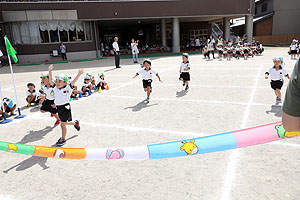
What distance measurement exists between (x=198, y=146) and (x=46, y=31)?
90.3 ft

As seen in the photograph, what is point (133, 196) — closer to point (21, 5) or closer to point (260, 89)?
point (260, 89)

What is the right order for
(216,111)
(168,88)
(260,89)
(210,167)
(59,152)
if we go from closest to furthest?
(59,152) < (210,167) < (216,111) < (260,89) < (168,88)

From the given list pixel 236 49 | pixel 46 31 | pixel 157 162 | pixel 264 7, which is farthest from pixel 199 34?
pixel 157 162

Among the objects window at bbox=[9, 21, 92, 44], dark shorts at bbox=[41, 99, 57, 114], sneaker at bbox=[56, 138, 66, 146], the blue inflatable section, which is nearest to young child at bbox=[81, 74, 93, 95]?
dark shorts at bbox=[41, 99, 57, 114]

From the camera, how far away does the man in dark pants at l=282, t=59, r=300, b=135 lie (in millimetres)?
1404

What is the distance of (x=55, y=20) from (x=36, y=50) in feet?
12.9

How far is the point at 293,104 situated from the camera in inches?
57.4

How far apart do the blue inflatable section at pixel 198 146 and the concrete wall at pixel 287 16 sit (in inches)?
1731

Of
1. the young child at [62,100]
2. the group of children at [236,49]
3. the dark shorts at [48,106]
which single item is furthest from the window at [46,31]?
the young child at [62,100]

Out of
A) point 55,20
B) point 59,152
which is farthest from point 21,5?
point 59,152

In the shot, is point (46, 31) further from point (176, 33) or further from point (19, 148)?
point (19, 148)

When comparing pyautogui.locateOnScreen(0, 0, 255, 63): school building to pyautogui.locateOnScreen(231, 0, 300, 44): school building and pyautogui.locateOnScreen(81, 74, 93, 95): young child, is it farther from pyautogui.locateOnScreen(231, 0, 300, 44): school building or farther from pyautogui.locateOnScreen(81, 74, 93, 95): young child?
pyautogui.locateOnScreen(81, 74, 93, 95): young child

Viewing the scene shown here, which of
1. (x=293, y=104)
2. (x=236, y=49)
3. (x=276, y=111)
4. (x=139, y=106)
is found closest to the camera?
(x=293, y=104)

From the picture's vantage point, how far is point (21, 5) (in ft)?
79.3
